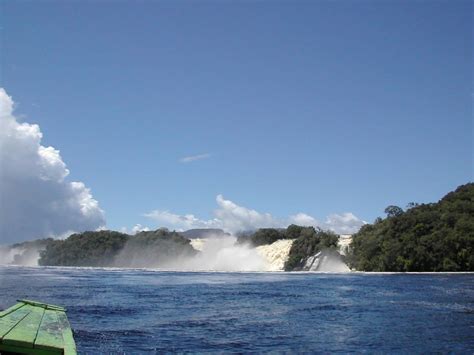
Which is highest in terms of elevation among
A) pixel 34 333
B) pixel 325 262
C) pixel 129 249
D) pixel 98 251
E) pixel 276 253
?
pixel 129 249

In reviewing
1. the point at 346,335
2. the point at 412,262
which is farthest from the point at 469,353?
the point at 412,262

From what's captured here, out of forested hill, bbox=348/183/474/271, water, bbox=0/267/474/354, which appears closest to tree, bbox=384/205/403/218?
forested hill, bbox=348/183/474/271

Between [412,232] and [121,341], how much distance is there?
86382 millimetres

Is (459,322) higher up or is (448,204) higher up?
(448,204)

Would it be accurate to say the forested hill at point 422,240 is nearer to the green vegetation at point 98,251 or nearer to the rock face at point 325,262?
the rock face at point 325,262

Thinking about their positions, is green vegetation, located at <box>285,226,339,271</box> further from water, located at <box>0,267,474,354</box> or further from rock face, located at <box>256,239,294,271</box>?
water, located at <box>0,267,474,354</box>

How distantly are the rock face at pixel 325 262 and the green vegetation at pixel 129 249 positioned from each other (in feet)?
205

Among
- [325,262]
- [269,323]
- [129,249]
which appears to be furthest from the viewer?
[129,249]

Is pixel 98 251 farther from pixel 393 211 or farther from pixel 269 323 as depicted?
pixel 269 323

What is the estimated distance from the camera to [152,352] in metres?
17.5

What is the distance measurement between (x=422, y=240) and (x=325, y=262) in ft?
84.8

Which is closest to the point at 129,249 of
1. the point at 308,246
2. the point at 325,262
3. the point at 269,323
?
the point at 308,246

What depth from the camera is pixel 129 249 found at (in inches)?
7475

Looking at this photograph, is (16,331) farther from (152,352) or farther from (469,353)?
(469,353)
